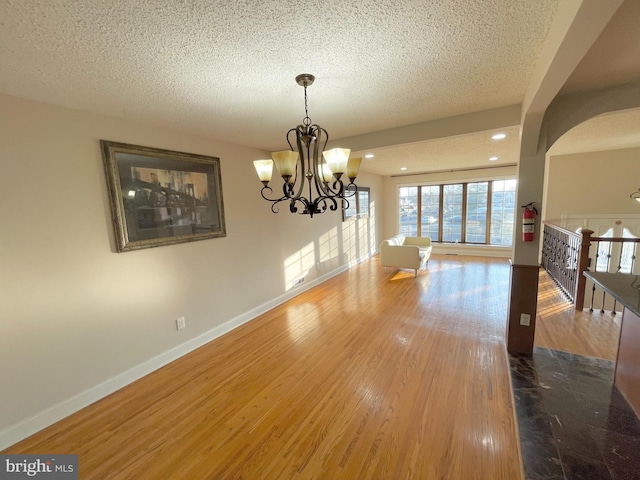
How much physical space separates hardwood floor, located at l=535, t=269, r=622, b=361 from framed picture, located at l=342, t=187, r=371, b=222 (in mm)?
3889

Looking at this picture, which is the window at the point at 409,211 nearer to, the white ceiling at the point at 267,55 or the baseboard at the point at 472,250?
the baseboard at the point at 472,250

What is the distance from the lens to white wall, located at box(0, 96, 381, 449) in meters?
1.81

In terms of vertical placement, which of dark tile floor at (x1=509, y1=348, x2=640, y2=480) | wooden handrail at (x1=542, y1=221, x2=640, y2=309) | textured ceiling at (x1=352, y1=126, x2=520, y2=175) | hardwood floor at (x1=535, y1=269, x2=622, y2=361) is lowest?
dark tile floor at (x1=509, y1=348, x2=640, y2=480)

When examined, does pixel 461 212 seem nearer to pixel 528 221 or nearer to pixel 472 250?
pixel 472 250

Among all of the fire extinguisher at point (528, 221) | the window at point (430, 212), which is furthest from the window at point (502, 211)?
the fire extinguisher at point (528, 221)

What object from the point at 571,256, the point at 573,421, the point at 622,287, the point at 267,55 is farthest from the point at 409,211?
the point at 267,55

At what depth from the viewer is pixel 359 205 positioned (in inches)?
267

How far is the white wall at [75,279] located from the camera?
1.81 meters

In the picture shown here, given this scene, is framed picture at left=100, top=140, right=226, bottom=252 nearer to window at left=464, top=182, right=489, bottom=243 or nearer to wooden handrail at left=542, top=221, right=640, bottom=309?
wooden handrail at left=542, top=221, right=640, bottom=309

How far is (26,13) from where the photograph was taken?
1.09 m

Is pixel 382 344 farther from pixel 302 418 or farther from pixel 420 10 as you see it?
pixel 420 10

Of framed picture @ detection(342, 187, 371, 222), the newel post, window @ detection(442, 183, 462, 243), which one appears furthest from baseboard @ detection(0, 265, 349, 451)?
window @ detection(442, 183, 462, 243)

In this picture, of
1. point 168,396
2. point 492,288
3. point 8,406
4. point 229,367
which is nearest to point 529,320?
point 492,288

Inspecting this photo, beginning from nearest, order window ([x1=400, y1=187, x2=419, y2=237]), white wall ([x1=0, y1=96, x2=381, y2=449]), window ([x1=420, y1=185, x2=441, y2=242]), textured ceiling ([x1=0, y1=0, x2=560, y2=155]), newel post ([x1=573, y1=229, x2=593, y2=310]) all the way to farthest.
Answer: textured ceiling ([x1=0, y1=0, x2=560, y2=155]) → white wall ([x1=0, y1=96, x2=381, y2=449]) → newel post ([x1=573, y1=229, x2=593, y2=310]) → window ([x1=420, y1=185, x2=441, y2=242]) → window ([x1=400, y1=187, x2=419, y2=237])
